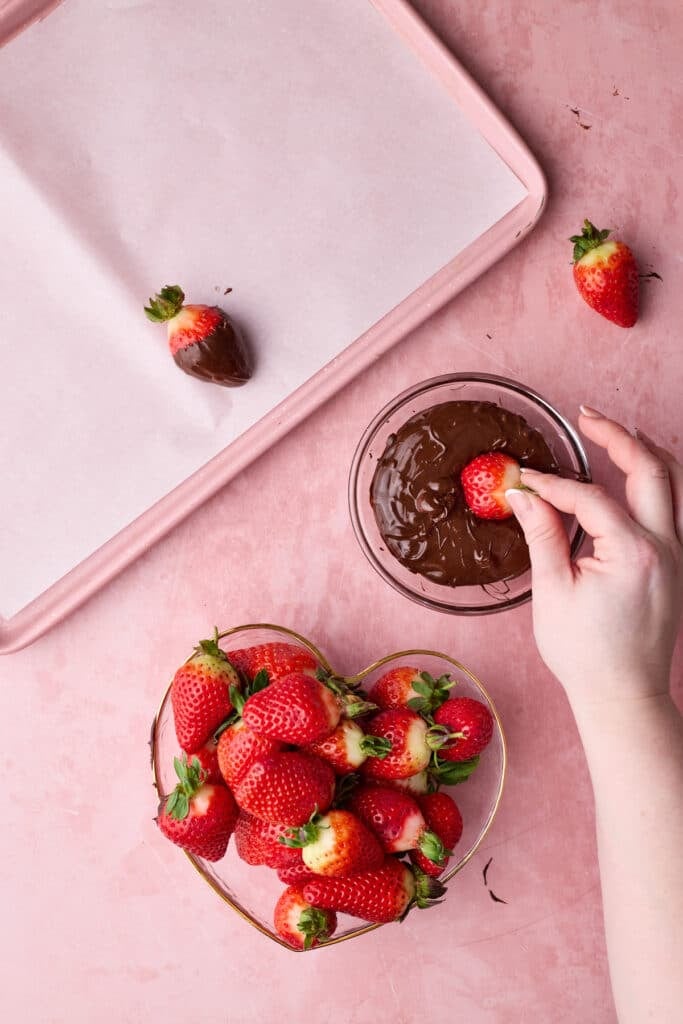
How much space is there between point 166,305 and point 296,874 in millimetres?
725

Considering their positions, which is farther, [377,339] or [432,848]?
[377,339]

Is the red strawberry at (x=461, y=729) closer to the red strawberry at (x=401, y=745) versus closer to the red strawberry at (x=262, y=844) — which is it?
the red strawberry at (x=401, y=745)

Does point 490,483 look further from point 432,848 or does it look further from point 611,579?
point 432,848

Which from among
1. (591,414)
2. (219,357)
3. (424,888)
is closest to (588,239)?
(591,414)

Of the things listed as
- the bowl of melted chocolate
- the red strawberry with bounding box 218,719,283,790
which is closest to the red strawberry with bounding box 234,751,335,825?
the red strawberry with bounding box 218,719,283,790

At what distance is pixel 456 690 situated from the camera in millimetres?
1091

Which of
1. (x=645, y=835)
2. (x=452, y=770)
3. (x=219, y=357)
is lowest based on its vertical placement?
(x=645, y=835)

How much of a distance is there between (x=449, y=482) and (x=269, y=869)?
54cm

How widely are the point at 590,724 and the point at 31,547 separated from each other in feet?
2.45

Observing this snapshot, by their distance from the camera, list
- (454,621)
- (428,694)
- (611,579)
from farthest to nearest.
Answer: (454,621) < (428,694) < (611,579)

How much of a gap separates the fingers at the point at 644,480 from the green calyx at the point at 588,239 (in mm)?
249

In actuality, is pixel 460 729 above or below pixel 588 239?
below

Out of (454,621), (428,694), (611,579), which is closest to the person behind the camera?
(611,579)

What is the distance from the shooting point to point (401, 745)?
0.98 meters
